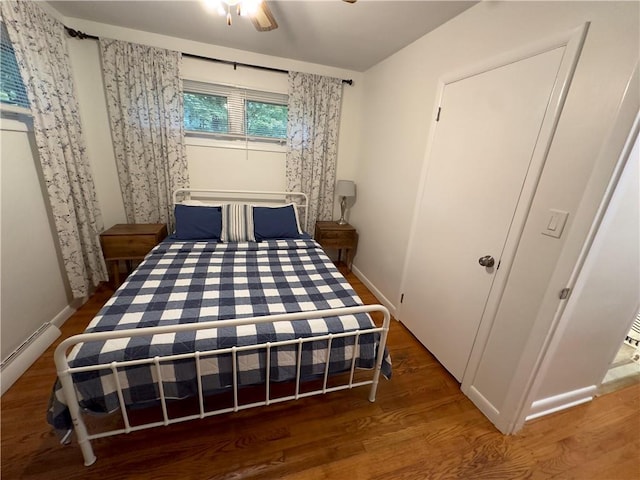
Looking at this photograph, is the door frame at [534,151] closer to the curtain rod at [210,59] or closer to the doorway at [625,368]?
the doorway at [625,368]

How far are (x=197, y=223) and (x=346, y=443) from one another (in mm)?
2077

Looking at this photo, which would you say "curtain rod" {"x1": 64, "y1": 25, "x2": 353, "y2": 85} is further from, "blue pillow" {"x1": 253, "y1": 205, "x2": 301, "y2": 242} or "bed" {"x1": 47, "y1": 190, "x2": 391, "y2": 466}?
"bed" {"x1": 47, "y1": 190, "x2": 391, "y2": 466}

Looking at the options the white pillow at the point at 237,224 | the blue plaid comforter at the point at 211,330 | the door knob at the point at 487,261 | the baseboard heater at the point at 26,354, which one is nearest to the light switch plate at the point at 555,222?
the door knob at the point at 487,261

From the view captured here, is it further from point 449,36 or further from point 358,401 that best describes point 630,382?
point 449,36

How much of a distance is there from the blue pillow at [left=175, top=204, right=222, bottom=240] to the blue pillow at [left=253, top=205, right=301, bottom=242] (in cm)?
36

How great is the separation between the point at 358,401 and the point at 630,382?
2.02 metres

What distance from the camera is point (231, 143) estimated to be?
9.32 feet

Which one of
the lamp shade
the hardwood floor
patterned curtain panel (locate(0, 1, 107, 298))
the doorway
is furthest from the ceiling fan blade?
the doorway

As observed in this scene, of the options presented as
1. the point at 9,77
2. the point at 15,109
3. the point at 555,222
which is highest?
the point at 9,77

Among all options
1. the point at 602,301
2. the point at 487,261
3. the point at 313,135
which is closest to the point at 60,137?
the point at 313,135

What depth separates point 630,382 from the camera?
1862 mm

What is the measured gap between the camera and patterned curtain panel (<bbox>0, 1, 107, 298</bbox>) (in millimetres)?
1680

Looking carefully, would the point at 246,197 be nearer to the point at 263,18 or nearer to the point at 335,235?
the point at 335,235

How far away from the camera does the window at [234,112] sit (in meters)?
2.67
